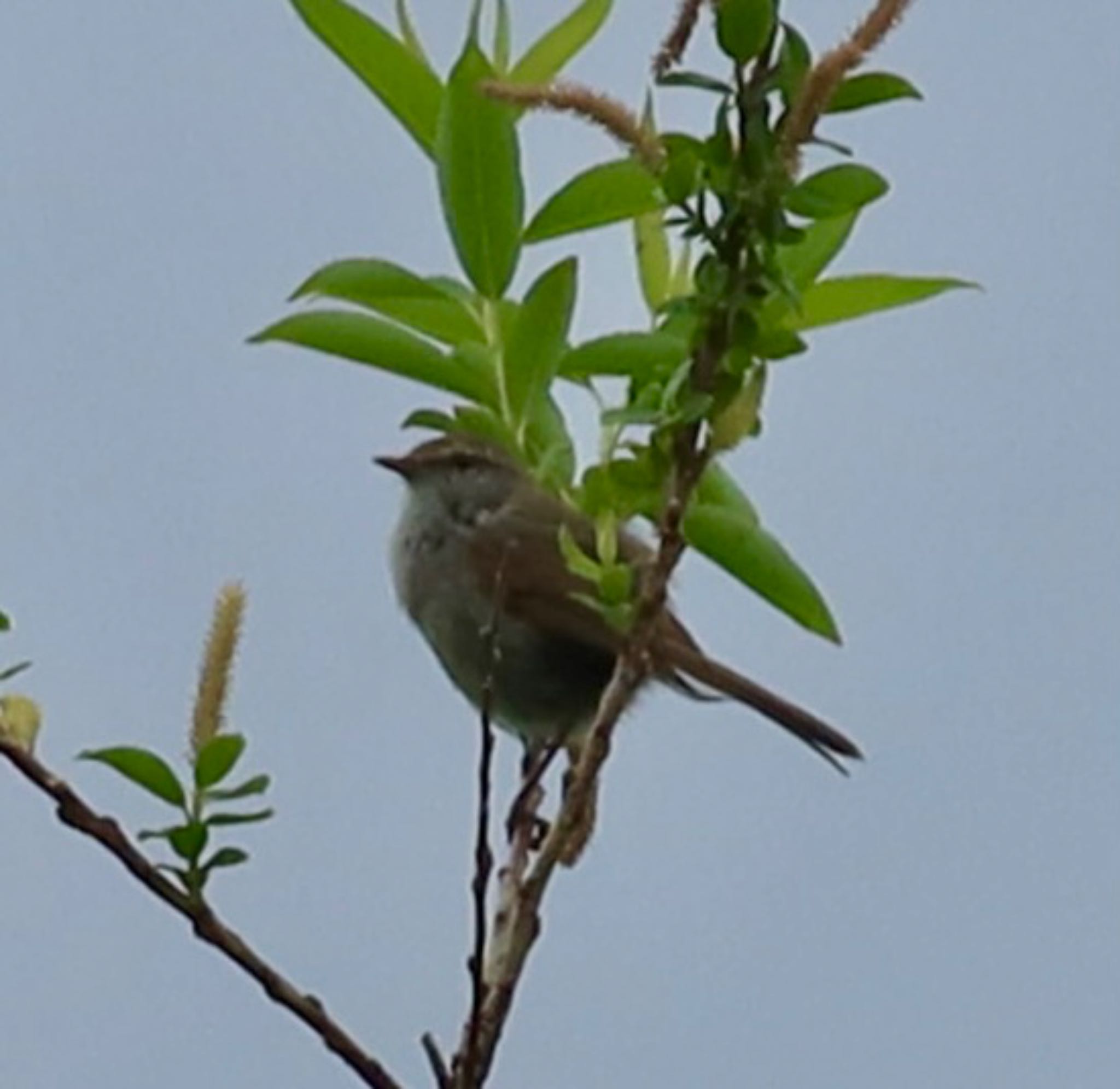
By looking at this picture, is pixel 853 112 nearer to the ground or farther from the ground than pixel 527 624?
farther from the ground

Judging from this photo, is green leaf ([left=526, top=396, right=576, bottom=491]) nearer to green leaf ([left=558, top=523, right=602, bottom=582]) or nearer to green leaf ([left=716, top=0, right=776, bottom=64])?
green leaf ([left=558, top=523, right=602, bottom=582])

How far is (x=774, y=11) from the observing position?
6.35 feet

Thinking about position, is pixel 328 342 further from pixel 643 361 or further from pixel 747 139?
pixel 747 139

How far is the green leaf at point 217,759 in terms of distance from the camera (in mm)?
2168

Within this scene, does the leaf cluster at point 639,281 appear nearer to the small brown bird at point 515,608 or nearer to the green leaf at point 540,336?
the green leaf at point 540,336

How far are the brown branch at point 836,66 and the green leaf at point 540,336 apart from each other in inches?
16.3

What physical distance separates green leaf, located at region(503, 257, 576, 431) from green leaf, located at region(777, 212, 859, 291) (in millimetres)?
190

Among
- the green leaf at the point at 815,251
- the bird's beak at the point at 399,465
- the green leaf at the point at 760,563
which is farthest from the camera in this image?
the bird's beak at the point at 399,465

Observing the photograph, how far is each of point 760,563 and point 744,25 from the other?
498mm

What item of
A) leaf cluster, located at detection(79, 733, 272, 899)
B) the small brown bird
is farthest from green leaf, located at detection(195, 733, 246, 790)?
the small brown bird

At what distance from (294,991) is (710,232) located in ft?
2.12

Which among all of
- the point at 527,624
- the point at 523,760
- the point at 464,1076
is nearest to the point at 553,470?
the point at 464,1076

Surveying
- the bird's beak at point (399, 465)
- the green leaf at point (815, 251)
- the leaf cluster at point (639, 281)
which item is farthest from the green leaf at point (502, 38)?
the bird's beak at point (399, 465)

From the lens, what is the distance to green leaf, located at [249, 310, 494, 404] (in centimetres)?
242
